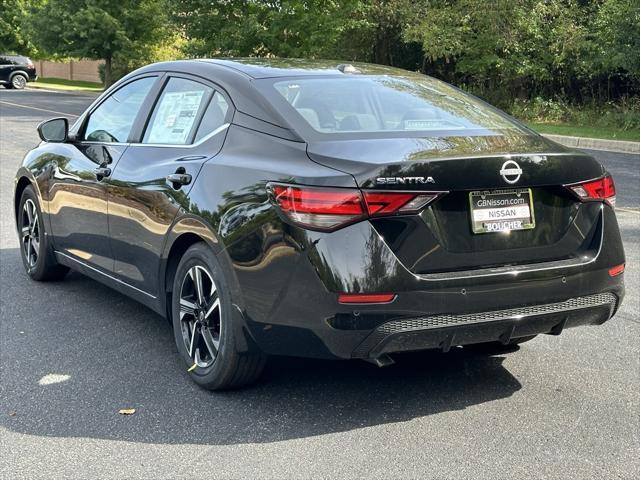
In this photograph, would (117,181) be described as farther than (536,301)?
Yes

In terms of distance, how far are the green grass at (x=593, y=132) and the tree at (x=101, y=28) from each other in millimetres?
24581

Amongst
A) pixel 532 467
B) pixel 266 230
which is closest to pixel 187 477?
pixel 266 230

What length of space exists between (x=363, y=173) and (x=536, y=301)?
992 mm

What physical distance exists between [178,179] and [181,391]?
1058mm

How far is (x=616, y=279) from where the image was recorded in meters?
4.29

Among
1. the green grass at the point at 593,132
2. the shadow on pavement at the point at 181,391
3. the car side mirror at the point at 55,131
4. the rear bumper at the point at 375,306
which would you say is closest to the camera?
the rear bumper at the point at 375,306

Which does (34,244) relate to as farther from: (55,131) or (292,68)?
(292,68)

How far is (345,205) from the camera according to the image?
12.1 ft

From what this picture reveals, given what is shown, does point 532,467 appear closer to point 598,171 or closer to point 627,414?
point 627,414

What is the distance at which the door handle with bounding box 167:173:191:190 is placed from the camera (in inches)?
177

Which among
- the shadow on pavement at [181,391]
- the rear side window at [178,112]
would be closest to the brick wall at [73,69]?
the rear side window at [178,112]

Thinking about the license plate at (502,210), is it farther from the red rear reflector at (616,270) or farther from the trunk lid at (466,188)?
the red rear reflector at (616,270)

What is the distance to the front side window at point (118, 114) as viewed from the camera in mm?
5422

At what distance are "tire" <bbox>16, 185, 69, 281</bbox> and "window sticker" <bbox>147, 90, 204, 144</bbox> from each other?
5.57 ft
